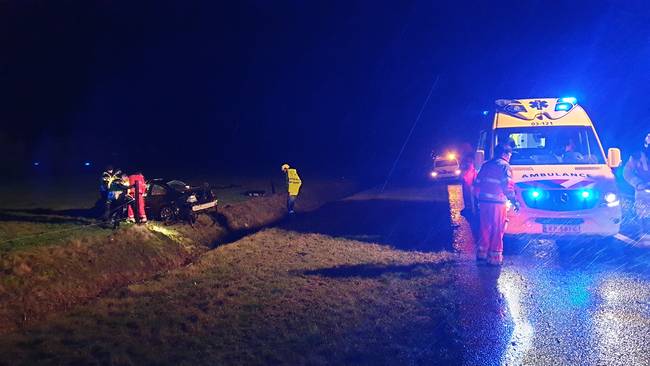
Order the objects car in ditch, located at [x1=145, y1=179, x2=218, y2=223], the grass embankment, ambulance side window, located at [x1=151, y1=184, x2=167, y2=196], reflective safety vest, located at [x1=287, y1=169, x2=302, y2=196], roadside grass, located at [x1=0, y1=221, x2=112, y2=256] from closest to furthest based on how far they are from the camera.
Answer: the grass embankment < roadside grass, located at [x1=0, y1=221, x2=112, y2=256] < car in ditch, located at [x1=145, y1=179, x2=218, y2=223] < ambulance side window, located at [x1=151, y1=184, x2=167, y2=196] < reflective safety vest, located at [x1=287, y1=169, x2=302, y2=196]

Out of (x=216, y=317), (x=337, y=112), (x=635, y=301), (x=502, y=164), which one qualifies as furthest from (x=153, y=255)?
(x=337, y=112)

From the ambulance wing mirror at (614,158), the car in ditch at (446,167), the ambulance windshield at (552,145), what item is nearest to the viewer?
the ambulance wing mirror at (614,158)

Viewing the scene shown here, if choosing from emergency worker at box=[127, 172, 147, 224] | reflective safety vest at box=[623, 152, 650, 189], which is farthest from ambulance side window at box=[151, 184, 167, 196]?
reflective safety vest at box=[623, 152, 650, 189]

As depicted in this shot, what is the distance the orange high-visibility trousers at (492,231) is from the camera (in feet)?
28.6

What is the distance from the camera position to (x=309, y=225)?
13.8 meters

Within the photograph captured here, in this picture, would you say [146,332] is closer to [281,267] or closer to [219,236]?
[281,267]

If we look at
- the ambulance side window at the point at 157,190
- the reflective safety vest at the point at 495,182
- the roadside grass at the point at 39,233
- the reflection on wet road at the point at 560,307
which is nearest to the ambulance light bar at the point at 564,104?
the reflection on wet road at the point at 560,307

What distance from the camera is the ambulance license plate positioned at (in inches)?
364

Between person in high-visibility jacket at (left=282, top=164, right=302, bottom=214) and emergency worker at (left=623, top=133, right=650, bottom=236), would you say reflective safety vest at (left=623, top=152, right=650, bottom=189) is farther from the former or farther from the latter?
person in high-visibility jacket at (left=282, top=164, right=302, bottom=214)

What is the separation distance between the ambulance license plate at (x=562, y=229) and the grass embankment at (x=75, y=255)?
694 cm

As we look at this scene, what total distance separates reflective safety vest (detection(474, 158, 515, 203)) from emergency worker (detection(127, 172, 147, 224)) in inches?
293

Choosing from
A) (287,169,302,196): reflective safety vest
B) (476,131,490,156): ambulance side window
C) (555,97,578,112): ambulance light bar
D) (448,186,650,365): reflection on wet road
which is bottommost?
(448,186,650,365): reflection on wet road

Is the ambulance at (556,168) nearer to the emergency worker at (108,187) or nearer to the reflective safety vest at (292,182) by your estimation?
the reflective safety vest at (292,182)

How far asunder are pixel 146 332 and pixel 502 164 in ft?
19.7
